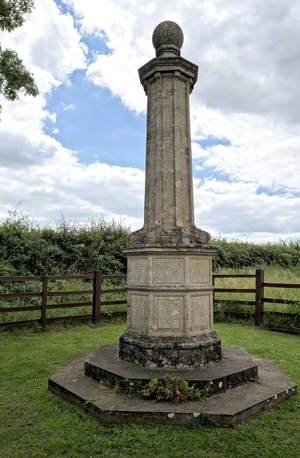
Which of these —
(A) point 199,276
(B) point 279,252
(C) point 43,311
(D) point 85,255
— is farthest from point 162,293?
(B) point 279,252

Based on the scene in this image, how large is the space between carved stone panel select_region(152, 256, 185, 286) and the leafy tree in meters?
6.55

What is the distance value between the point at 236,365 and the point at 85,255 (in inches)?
321

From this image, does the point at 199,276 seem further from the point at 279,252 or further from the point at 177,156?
the point at 279,252

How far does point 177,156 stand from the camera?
4848 mm

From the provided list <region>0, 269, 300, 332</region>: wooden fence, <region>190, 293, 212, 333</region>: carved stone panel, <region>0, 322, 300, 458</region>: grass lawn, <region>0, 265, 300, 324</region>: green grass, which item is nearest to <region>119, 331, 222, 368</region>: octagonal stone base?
<region>190, 293, 212, 333</region>: carved stone panel

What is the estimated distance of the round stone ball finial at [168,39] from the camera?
16.9 feet

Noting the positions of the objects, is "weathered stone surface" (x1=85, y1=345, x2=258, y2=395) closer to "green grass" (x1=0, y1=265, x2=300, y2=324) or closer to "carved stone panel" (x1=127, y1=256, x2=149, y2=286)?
"carved stone panel" (x1=127, y1=256, x2=149, y2=286)

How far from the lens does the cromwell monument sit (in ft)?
13.1

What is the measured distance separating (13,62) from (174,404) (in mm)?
8388

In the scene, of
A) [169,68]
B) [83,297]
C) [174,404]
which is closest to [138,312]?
[174,404]

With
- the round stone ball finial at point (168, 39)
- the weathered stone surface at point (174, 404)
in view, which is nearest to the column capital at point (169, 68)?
the round stone ball finial at point (168, 39)

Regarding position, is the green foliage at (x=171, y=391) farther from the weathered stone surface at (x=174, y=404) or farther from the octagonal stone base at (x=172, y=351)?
the octagonal stone base at (x=172, y=351)

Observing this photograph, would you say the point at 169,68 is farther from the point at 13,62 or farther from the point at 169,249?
the point at 13,62

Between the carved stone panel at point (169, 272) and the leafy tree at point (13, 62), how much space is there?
655 cm
